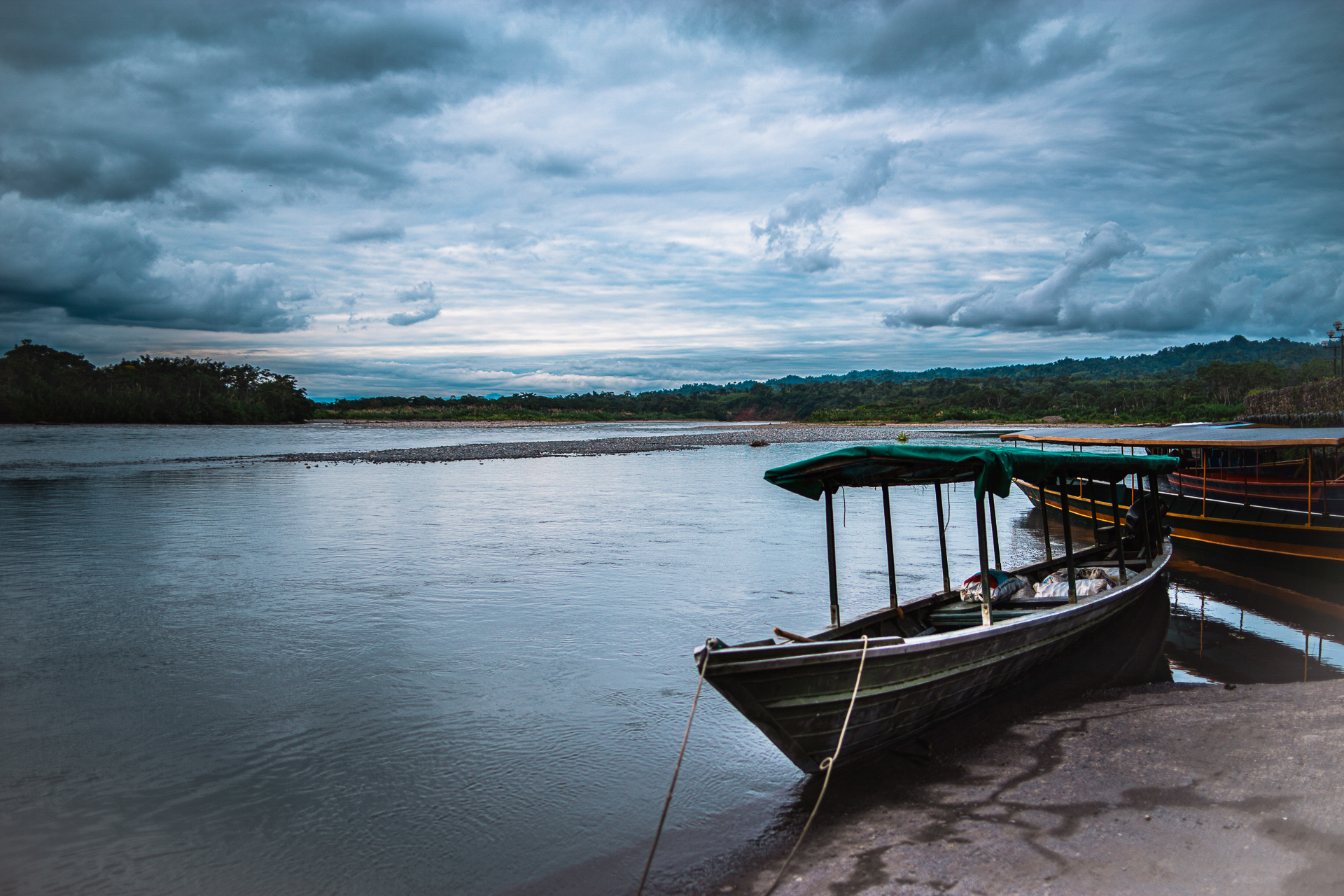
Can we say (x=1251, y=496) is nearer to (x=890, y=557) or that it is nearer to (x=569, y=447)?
(x=890, y=557)

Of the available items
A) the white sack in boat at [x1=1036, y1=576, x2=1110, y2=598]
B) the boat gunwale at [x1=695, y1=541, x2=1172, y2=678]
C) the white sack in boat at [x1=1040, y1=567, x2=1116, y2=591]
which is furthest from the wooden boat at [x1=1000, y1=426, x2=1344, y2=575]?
the boat gunwale at [x1=695, y1=541, x2=1172, y2=678]

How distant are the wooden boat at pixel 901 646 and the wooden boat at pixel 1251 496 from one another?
135 inches

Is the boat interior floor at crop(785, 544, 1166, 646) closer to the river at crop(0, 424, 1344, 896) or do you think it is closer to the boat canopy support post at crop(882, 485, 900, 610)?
the boat canopy support post at crop(882, 485, 900, 610)

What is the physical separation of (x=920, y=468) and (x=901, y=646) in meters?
2.61

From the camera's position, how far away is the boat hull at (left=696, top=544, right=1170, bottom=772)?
20.0 ft

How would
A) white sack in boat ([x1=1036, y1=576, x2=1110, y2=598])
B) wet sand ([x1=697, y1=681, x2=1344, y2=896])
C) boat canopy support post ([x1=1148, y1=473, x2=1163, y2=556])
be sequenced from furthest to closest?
boat canopy support post ([x1=1148, y1=473, x2=1163, y2=556]) < white sack in boat ([x1=1036, y1=576, x2=1110, y2=598]) < wet sand ([x1=697, y1=681, x2=1344, y2=896])

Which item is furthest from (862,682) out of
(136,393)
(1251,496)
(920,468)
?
(136,393)

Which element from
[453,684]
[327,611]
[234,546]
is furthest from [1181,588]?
[234,546]

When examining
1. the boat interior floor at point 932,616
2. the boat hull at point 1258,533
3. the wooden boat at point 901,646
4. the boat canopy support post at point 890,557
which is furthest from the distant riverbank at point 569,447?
the wooden boat at point 901,646

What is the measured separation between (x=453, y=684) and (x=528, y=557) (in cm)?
869

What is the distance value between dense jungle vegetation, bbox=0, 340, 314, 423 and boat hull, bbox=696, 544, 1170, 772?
385 feet

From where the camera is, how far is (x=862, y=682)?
659 centimetres

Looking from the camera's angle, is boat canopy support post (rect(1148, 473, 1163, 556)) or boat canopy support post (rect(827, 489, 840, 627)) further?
boat canopy support post (rect(1148, 473, 1163, 556))

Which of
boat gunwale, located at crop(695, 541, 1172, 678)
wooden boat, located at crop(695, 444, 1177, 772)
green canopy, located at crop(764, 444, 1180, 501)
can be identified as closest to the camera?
boat gunwale, located at crop(695, 541, 1172, 678)
